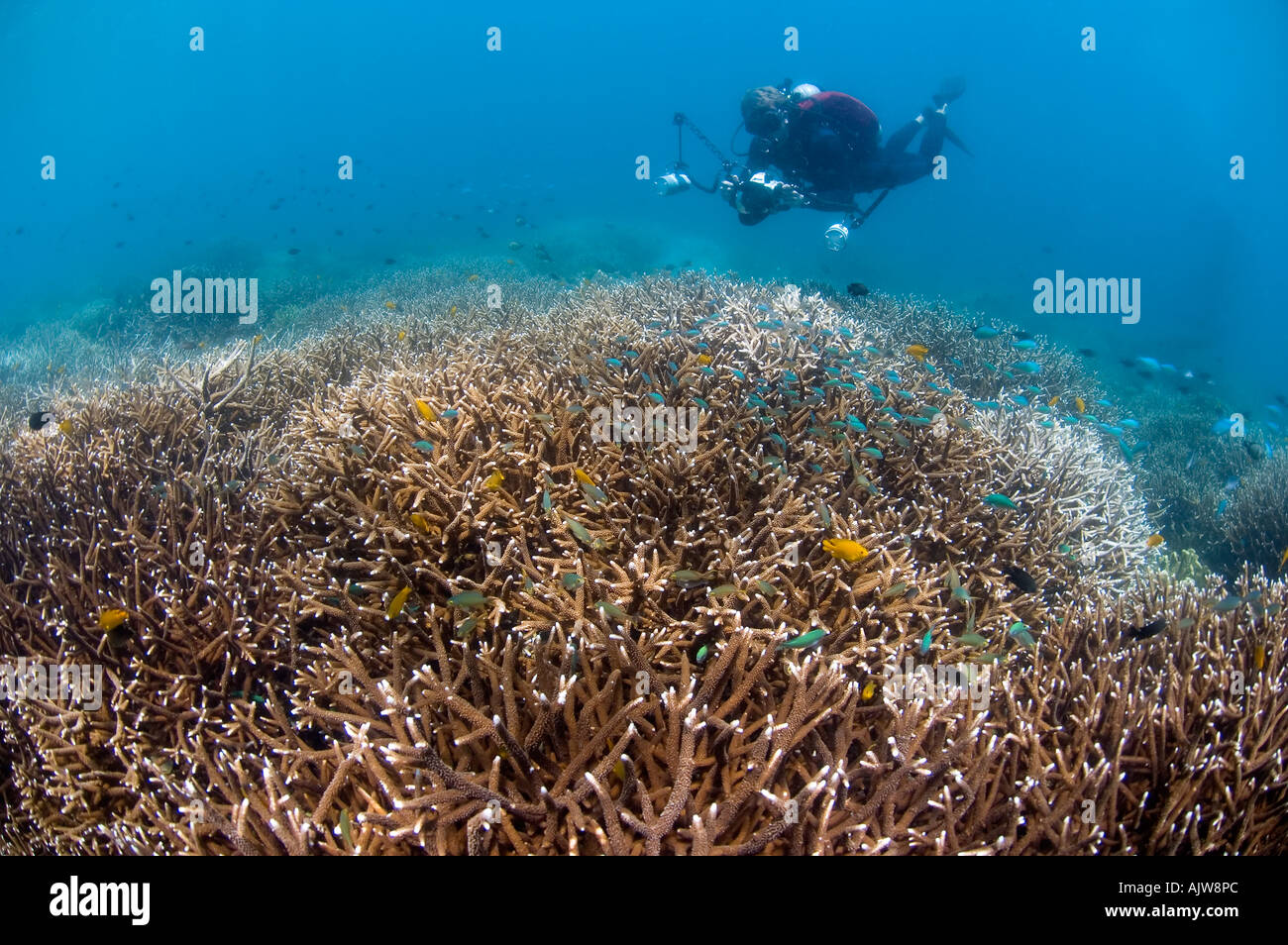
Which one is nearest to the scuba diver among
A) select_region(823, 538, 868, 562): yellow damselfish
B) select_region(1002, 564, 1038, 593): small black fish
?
select_region(1002, 564, 1038, 593): small black fish

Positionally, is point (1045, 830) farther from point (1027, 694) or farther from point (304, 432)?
point (304, 432)

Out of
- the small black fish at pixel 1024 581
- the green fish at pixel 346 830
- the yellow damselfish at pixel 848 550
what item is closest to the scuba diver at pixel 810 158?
the small black fish at pixel 1024 581

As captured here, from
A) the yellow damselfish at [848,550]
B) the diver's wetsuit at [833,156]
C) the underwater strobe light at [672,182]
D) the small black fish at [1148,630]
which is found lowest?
the small black fish at [1148,630]

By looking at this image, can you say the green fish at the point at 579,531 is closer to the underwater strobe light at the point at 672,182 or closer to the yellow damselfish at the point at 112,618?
the yellow damselfish at the point at 112,618

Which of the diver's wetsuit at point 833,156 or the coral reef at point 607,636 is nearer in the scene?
the coral reef at point 607,636

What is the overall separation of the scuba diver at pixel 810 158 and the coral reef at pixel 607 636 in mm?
8352

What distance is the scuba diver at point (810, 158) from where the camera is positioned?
1152 cm

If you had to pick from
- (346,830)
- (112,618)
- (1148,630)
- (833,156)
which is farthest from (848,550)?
(833,156)

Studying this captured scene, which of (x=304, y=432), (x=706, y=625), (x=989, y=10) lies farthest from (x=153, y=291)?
(x=989, y=10)

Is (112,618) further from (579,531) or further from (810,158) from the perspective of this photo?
(810,158)

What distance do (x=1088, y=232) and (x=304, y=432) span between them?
358ft

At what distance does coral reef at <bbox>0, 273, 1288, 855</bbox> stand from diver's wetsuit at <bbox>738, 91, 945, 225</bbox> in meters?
9.10

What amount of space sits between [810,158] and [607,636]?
12755mm

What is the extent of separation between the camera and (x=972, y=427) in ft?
16.7
